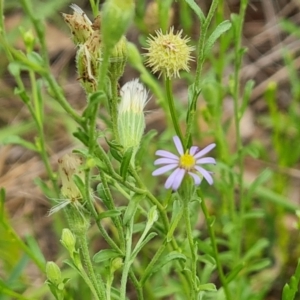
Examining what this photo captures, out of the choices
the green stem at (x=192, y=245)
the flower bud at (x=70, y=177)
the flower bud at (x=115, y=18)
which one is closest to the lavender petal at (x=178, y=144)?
the green stem at (x=192, y=245)

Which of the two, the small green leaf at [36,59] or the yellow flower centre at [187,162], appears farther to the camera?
the yellow flower centre at [187,162]

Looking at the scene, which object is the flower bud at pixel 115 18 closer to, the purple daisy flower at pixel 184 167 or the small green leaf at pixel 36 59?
the small green leaf at pixel 36 59

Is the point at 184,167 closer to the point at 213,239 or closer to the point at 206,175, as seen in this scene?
the point at 206,175

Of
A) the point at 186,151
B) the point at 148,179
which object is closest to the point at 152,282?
the point at 148,179

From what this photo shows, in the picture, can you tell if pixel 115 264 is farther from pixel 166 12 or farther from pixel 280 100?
pixel 280 100

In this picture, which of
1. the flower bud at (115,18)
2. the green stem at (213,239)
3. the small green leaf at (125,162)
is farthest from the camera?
the green stem at (213,239)

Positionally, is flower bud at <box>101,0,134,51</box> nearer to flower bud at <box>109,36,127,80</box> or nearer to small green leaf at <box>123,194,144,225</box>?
flower bud at <box>109,36,127,80</box>

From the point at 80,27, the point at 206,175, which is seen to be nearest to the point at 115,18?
the point at 80,27

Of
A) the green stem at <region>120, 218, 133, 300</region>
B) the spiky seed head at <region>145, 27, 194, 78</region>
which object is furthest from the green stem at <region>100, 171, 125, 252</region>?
the spiky seed head at <region>145, 27, 194, 78</region>
